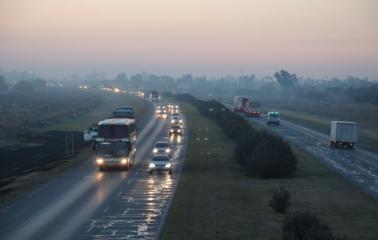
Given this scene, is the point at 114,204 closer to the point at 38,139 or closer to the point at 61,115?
the point at 38,139

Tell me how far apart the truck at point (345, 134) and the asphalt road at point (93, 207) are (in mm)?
27368

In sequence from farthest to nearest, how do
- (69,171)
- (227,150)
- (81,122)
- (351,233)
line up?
(81,122)
(227,150)
(69,171)
(351,233)

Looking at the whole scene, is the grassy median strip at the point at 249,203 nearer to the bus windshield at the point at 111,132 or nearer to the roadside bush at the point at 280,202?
the roadside bush at the point at 280,202

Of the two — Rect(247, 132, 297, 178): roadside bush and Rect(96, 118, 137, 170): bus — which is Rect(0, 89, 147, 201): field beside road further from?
Rect(247, 132, 297, 178): roadside bush

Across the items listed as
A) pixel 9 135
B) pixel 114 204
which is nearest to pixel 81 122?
pixel 9 135

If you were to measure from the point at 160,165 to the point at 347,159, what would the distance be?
67.1 ft

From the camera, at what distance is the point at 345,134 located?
75250 mm

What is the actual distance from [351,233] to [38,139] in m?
66.1

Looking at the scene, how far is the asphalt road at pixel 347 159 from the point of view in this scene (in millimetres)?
45781

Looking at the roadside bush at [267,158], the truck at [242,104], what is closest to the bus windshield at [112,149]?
the roadside bush at [267,158]

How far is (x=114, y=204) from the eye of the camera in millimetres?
34219

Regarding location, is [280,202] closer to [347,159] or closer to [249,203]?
[249,203]

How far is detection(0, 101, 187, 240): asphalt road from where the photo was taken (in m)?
26.6

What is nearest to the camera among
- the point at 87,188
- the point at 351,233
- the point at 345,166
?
the point at 351,233
